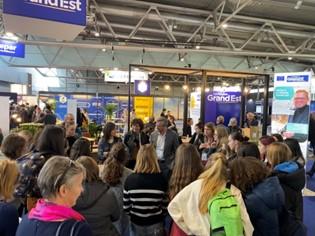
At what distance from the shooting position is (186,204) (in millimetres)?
2078

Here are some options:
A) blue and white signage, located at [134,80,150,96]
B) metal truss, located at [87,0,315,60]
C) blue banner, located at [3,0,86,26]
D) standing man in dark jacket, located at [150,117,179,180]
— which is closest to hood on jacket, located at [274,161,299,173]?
standing man in dark jacket, located at [150,117,179,180]

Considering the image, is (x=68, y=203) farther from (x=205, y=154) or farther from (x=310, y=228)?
(x=310, y=228)

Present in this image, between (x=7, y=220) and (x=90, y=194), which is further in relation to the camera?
(x=90, y=194)

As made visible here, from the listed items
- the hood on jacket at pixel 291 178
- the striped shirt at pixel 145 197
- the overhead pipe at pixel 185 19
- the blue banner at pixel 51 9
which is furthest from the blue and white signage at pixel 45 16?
the overhead pipe at pixel 185 19

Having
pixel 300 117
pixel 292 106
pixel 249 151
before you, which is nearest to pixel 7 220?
pixel 249 151

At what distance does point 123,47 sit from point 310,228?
6.66 m

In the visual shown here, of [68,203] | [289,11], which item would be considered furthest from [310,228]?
[289,11]

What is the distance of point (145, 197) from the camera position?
8.67 ft

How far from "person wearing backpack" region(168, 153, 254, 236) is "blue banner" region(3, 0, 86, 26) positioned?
99.1 inches

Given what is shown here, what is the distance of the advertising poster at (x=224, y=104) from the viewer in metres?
9.60

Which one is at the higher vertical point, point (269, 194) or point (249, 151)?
point (249, 151)

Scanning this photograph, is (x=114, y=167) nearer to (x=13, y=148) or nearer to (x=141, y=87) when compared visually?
(x=13, y=148)

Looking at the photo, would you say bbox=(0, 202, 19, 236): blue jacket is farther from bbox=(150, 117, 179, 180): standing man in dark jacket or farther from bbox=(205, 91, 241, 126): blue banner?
bbox=(205, 91, 241, 126): blue banner

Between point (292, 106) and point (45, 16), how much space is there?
5048 mm
